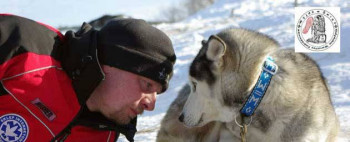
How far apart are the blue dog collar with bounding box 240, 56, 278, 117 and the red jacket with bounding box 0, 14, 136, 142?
118 centimetres

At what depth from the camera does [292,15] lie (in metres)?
13.5

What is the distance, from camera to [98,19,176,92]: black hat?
3.21 meters

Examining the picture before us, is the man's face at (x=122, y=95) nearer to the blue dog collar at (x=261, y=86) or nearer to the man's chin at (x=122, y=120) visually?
the man's chin at (x=122, y=120)

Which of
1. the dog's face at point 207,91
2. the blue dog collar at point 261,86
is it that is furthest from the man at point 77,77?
the blue dog collar at point 261,86

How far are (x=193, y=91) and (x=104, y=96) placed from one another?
1.18m

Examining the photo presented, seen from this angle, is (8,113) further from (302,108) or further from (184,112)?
A: (302,108)

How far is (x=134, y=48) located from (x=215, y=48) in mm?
987

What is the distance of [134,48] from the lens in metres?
3.22

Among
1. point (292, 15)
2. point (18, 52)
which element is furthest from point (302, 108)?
point (292, 15)

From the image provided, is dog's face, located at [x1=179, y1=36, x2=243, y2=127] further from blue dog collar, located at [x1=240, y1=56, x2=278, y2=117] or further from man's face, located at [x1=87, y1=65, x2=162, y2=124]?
man's face, located at [x1=87, y1=65, x2=162, y2=124]

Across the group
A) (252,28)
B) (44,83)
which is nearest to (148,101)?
(44,83)

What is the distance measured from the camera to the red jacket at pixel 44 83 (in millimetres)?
3006

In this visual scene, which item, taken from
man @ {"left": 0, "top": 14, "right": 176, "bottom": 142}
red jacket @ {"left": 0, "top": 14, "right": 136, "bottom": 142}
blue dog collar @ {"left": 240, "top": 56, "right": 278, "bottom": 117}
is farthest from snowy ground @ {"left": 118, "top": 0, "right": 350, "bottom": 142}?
red jacket @ {"left": 0, "top": 14, "right": 136, "bottom": 142}

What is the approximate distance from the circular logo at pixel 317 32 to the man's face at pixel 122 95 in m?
5.55
